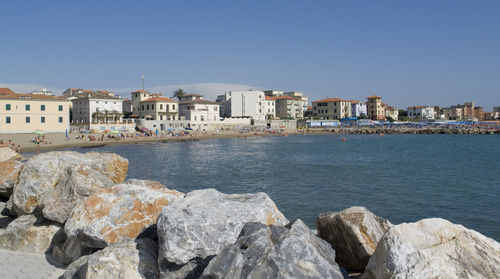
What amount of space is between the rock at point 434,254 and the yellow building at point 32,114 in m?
62.5

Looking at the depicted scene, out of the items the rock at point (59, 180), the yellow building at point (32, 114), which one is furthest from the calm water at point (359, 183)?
the yellow building at point (32, 114)

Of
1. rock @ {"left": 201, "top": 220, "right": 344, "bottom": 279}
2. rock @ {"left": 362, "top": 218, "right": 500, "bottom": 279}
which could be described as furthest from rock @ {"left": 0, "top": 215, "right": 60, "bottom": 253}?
rock @ {"left": 362, "top": 218, "right": 500, "bottom": 279}

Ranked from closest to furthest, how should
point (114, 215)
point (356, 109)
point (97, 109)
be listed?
point (114, 215) < point (97, 109) < point (356, 109)

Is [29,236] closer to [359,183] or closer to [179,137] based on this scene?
[359,183]

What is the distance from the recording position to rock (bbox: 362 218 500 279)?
4.79m

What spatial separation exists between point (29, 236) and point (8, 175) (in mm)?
4972

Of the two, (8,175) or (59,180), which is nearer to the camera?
(59,180)

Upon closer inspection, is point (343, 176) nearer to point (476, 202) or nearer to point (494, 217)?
point (476, 202)

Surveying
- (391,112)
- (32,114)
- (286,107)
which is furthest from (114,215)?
(391,112)

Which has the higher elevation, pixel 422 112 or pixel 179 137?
pixel 422 112

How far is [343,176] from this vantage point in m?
29.6

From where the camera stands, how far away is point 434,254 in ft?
16.2

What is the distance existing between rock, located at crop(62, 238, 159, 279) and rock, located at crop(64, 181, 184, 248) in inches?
20.2

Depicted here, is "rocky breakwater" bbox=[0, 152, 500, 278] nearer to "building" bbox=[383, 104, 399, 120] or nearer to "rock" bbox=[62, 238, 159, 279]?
"rock" bbox=[62, 238, 159, 279]
